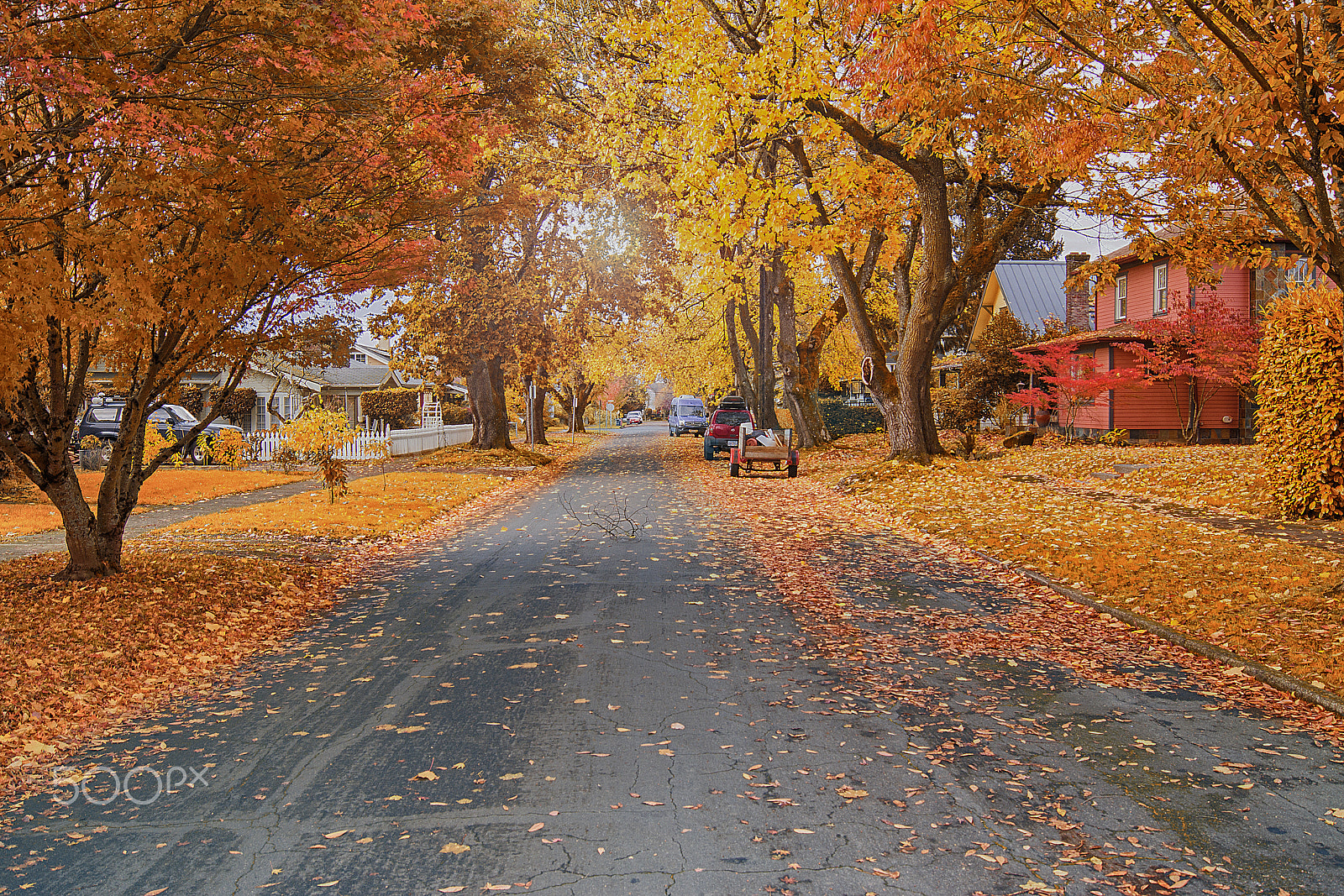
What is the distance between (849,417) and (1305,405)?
120 feet

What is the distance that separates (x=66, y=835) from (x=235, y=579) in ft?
19.2

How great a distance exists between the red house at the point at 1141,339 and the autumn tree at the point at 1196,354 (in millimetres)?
304

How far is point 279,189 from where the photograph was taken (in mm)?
8141

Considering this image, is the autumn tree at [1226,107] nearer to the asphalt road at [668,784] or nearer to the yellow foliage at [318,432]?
the asphalt road at [668,784]

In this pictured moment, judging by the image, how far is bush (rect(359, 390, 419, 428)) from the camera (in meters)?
46.9

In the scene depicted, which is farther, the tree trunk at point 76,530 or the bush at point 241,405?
the bush at point 241,405

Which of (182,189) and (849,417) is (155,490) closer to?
(182,189)

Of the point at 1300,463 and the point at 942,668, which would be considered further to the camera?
the point at 1300,463

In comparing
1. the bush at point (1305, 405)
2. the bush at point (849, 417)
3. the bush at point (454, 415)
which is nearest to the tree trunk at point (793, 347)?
the bush at point (1305, 405)

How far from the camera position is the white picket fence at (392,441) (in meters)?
31.0

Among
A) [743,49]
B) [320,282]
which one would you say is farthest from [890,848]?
[743,49]

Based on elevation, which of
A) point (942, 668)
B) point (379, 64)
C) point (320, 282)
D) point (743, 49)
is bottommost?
point (942, 668)

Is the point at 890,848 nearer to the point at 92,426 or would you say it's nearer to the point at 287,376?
the point at 92,426

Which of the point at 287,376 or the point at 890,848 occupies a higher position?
the point at 287,376
